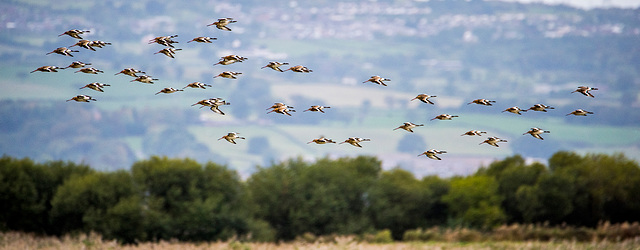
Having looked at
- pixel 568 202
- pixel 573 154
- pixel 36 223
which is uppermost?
pixel 573 154

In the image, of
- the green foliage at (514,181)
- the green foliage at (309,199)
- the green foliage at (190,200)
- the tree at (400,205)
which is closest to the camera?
the green foliage at (190,200)

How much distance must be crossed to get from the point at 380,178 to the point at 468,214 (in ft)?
57.0

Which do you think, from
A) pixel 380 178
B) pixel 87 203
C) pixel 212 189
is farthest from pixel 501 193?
pixel 87 203

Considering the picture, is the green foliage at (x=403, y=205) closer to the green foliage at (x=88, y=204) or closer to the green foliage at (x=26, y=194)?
the green foliage at (x=88, y=204)

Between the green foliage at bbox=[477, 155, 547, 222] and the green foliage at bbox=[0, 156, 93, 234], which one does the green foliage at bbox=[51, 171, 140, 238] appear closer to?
the green foliage at bbox=[0, 156, 93, 234]

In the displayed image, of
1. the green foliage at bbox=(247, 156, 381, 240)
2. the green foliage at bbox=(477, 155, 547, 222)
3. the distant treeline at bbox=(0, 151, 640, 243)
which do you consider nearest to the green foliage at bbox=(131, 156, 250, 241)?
the distant treeline at bbox=(0, 151, 640, 243)

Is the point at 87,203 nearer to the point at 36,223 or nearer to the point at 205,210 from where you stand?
the point at 36,223

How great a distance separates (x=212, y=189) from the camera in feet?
279

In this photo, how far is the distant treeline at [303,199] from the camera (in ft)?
258

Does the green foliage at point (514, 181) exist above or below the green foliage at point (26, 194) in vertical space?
above

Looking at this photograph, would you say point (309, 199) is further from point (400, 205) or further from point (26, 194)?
point (26, 194)

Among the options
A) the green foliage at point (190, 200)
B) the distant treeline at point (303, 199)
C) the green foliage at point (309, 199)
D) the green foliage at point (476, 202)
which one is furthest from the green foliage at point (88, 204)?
the green foliage at point (476, 202)

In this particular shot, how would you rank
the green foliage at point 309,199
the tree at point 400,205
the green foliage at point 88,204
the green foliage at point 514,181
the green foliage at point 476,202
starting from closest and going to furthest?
the green foliage at point 88,204 → the green foliage at point 309,199 → the green foliage at point 476,202 → the green foliage at point 514,181 → the tree at point 400,205

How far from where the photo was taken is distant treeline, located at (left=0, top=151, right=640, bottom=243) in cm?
7869
